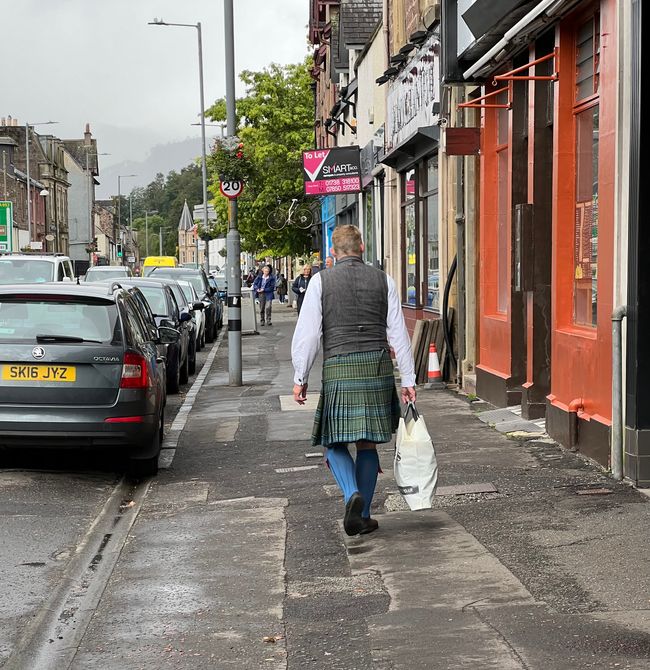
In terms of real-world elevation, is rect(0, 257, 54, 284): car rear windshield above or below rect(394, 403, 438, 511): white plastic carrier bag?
above

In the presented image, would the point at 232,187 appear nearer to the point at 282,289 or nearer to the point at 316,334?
the point at 316,334

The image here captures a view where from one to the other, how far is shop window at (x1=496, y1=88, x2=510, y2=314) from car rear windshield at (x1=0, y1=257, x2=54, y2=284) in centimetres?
1342

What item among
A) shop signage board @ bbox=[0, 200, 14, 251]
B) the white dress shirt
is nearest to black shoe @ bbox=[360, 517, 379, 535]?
the white dress shirt

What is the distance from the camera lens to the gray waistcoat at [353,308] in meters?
7.45

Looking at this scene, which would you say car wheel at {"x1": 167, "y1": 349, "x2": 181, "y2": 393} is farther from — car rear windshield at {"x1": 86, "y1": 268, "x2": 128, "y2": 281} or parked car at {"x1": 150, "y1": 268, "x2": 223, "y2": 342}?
car rear windshield at {"x1": 86, "y1": 268, "x2": 128, "y2": 281}

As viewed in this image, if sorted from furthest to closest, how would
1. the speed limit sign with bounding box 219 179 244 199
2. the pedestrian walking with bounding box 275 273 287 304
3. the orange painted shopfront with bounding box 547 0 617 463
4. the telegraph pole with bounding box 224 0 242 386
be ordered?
the pedestrian walking with bounding box 275 273 287 304 → the speed limit sign with bounding box 219 179 244 199 → the telegraph pole with bounding box 224 0 242 386 → the orange painted shopfront with bounding box 547 0 617 463

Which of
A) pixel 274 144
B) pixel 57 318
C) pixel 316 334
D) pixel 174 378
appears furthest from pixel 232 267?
pixel 274 144

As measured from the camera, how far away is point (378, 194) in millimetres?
27484

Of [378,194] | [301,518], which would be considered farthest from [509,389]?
[378,194]

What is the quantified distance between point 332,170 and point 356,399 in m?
19.9

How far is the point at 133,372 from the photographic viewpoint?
9.78 meters

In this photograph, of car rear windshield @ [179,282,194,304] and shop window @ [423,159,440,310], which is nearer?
shop window @ [423,159,440,310]

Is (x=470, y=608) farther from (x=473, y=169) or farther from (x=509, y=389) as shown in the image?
(x=473, y=169)

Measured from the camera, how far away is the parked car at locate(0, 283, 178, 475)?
9578 millimetres
